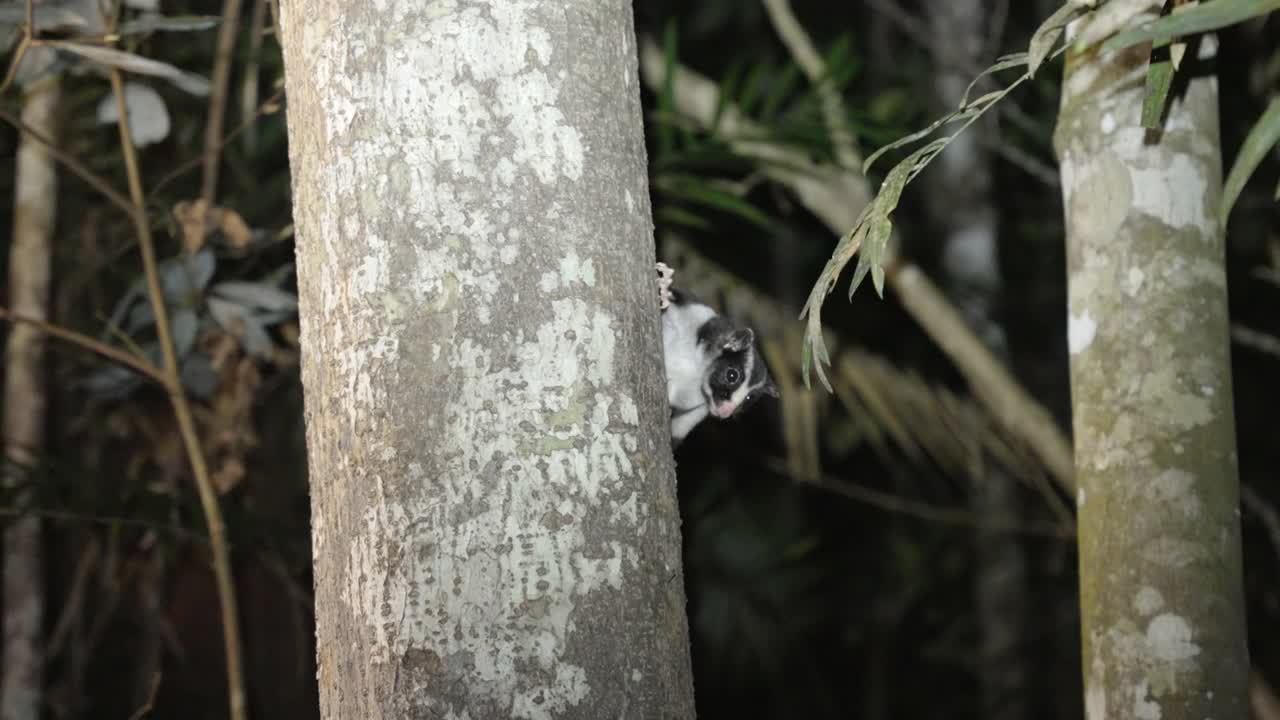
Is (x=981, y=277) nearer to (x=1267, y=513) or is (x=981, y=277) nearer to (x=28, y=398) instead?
(x=1267, y=513)

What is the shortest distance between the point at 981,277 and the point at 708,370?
8.54ft

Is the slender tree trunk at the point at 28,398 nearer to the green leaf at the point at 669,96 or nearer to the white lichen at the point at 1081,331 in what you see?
the green leaf at the point at 669,96

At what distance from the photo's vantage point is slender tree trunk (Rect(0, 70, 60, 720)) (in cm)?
294

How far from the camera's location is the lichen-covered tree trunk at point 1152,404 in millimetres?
1605

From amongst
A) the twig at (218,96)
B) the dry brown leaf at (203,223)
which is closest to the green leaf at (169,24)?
the dry brown leaf at (203,223)

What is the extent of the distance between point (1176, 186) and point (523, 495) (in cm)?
111

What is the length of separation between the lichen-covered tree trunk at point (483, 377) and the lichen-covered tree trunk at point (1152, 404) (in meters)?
0.77

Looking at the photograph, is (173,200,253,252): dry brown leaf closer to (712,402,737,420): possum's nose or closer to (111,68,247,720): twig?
(111,68,247,720): twig

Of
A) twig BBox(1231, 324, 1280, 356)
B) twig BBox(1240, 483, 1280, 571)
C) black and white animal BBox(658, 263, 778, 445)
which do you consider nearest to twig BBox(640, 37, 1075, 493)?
black and white animal BBox(658, 263, 778, 445)

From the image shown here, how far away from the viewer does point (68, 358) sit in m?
3.75

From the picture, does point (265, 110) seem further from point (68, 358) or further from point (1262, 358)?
point (1262, 358)

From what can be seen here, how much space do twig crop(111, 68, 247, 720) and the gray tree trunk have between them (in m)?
2.75

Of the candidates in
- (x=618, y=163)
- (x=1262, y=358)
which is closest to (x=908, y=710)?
(x=1262, y=358)

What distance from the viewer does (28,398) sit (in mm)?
3033
